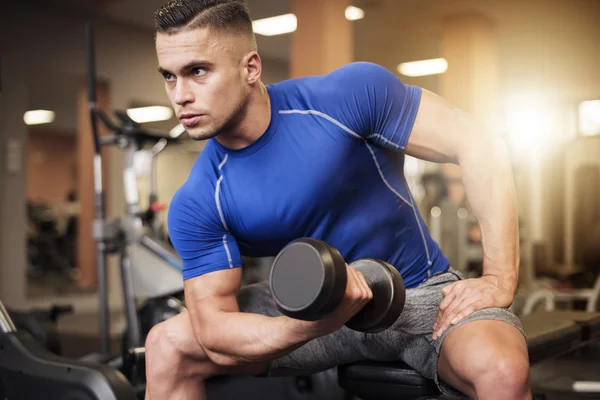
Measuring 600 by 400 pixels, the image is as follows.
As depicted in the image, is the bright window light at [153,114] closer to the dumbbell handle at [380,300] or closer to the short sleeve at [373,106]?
the short sleeve at [373,106]

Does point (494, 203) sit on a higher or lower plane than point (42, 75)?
lower

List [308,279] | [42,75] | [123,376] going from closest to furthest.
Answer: [308,279], [123,376], [42,75]

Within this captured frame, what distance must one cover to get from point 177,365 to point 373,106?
2.07ft

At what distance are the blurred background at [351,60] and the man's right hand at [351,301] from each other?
7.42 ft

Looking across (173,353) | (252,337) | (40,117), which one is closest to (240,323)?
(252,337)

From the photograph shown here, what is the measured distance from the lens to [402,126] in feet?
4.33

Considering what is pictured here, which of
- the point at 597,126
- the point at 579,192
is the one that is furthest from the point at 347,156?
the point at 597,126

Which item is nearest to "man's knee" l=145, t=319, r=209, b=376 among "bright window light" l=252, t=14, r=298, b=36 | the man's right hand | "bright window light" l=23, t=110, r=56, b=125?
the man's right hand

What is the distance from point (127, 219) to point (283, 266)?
225 cm

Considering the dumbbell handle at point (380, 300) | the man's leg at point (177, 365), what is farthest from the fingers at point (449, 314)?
the man's leg at point (177, 365)

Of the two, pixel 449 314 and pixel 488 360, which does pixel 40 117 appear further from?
pixel 488 360

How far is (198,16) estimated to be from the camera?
4.12ft

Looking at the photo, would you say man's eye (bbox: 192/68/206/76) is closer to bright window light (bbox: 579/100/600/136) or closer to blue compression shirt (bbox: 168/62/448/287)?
blue compression shirt (bbox: 168/62/448/287)

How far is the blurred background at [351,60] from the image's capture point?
508 centimetres
